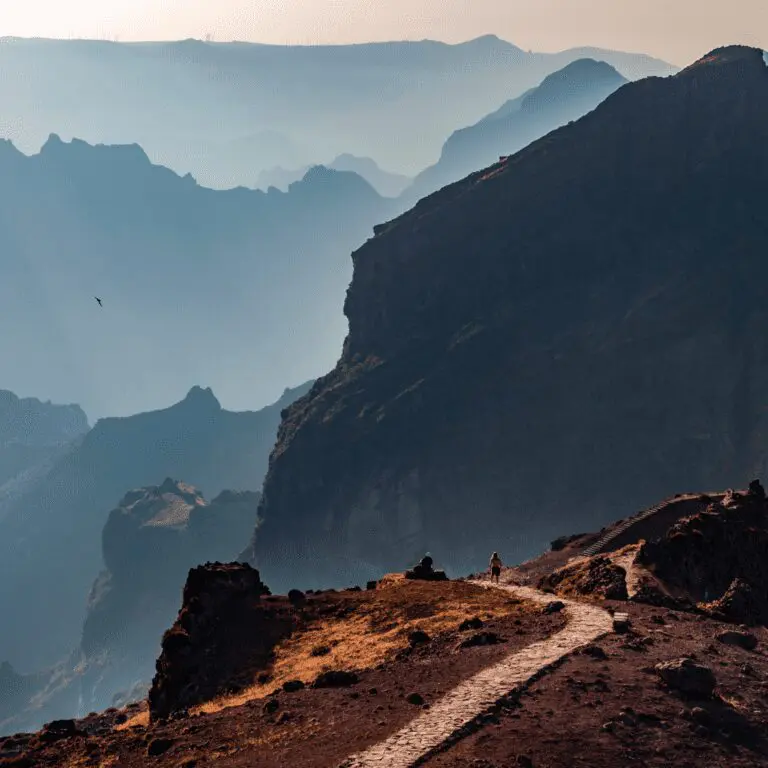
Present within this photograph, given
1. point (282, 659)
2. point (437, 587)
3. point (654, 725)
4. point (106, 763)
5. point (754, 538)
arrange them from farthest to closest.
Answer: point (754, 538) → point (437, 587) → point (282, 659) → point (106, 763) → point (654, 725)

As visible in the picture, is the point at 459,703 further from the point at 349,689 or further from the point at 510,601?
the point at 510,601

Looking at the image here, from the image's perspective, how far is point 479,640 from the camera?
39.8 metres

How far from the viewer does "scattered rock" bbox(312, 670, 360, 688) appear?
37.5 metres

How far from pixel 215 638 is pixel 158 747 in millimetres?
20778

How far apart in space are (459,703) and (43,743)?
20.0 meters

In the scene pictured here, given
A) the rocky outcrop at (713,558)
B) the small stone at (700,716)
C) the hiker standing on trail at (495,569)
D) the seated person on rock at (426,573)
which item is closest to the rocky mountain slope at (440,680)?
the small stone at (700,716)

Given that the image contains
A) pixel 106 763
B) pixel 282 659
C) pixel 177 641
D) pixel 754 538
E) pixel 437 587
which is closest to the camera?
pixel 106 763

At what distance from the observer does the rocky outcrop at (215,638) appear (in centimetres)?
4988

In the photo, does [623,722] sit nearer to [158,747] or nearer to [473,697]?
[473,697]

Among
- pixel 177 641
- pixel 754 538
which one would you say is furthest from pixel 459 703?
pixel 754 538

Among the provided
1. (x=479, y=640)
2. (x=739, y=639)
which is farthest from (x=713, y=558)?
(x=479, y=640)

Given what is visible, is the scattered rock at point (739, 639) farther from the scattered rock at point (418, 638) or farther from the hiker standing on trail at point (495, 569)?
the hiker standing on trail at point (495, 569)

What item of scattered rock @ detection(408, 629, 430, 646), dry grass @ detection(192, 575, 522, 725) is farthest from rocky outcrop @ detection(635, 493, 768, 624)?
scattered rock @ detection(408, 629, 430, 646)

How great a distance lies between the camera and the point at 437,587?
2271 inches
